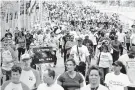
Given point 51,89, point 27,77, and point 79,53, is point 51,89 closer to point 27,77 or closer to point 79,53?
point 27,77

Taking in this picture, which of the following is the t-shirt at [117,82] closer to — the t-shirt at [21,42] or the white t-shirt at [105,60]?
the white t-shirt at [105,60]

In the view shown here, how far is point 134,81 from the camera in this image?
371 inches

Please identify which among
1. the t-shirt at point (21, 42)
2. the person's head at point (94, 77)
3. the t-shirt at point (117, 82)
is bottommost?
the t-shirt at point (117, 82)

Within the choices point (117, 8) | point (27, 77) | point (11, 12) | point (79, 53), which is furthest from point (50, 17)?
point (27, 77)

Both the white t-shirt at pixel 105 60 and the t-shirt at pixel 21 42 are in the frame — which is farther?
the t-shirt at pixel 21 42

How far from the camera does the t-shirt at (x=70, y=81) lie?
316 inches

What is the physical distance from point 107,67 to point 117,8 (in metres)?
50.9


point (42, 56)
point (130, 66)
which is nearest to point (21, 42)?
point (42, 56)

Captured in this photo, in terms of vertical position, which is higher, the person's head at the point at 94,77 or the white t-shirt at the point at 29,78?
the person's head at the point at 94,77

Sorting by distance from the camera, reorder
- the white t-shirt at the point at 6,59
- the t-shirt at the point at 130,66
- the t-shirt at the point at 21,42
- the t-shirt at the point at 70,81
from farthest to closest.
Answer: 1. the t-shirt at the point at 21,42
2. the white t-shirt at the point at 6,59
3. the t-shirt at the point at 130,66
4. the t-shirt at the point at 70,81

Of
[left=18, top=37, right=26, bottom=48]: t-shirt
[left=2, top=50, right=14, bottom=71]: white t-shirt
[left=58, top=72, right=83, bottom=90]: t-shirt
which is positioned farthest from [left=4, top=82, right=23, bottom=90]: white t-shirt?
[left=18, top=37, right=26, bottom=48]: t-shirt

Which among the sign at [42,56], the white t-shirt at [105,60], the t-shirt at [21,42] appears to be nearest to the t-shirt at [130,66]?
the white t-shirt at [105,60]

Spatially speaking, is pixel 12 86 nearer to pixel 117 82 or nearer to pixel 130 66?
pixel 117 82

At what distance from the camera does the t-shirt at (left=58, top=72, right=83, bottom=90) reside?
316 inches
